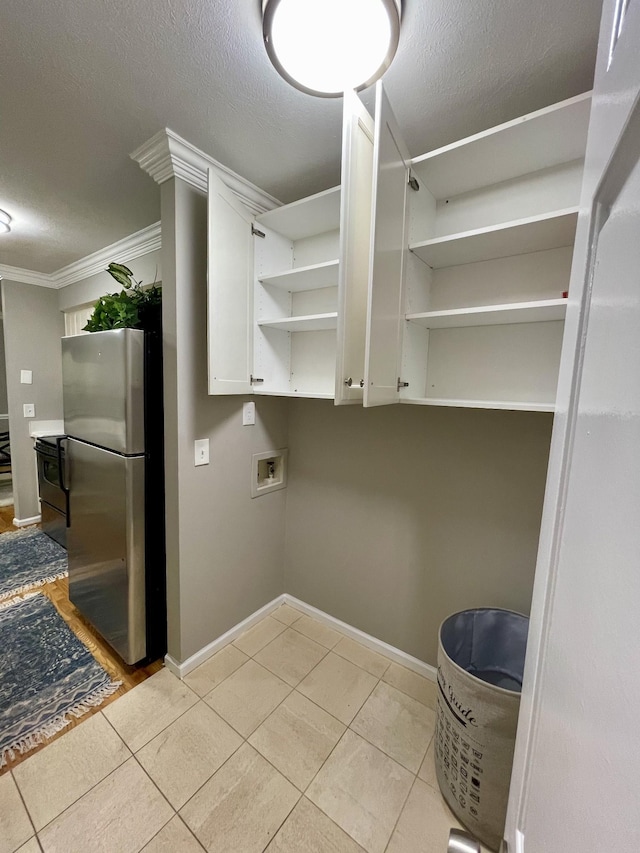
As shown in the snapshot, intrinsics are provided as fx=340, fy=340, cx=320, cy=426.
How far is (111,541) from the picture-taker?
177cm

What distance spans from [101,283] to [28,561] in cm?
238

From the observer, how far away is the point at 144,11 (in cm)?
92

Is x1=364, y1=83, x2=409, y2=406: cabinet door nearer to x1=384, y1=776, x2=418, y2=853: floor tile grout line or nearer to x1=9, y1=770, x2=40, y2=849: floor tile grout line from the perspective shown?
x1=384, y1=776, x2=418, y2=853: floor tile grout line

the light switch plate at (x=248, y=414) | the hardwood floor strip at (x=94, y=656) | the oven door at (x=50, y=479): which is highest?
the light switch plate at (x=248, y=414)

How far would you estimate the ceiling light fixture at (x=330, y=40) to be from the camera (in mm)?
885

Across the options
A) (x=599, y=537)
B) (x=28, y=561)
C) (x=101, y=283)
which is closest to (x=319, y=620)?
(x=599, y=537)

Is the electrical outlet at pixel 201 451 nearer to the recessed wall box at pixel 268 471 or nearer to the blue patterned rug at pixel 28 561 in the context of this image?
the recessed wall box at pixel 268 471

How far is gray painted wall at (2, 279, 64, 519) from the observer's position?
321cm

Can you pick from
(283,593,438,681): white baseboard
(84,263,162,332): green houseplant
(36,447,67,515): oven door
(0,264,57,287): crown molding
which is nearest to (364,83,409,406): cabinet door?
(84,263,162,332): green houseplant

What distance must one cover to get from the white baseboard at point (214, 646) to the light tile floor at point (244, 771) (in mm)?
44

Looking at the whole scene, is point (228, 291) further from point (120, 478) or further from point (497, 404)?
point (497, 404)

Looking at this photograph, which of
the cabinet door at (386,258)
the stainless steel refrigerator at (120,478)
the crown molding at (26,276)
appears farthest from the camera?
the crown molding at (26,276)

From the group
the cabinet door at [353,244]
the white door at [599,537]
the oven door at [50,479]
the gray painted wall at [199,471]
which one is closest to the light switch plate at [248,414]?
the gray painted wall at [199,471]

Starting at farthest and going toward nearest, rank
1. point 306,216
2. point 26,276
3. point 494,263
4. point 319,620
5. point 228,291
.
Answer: point 26,276
point 319,620
point 306,216
point 228,291
point 494,263
